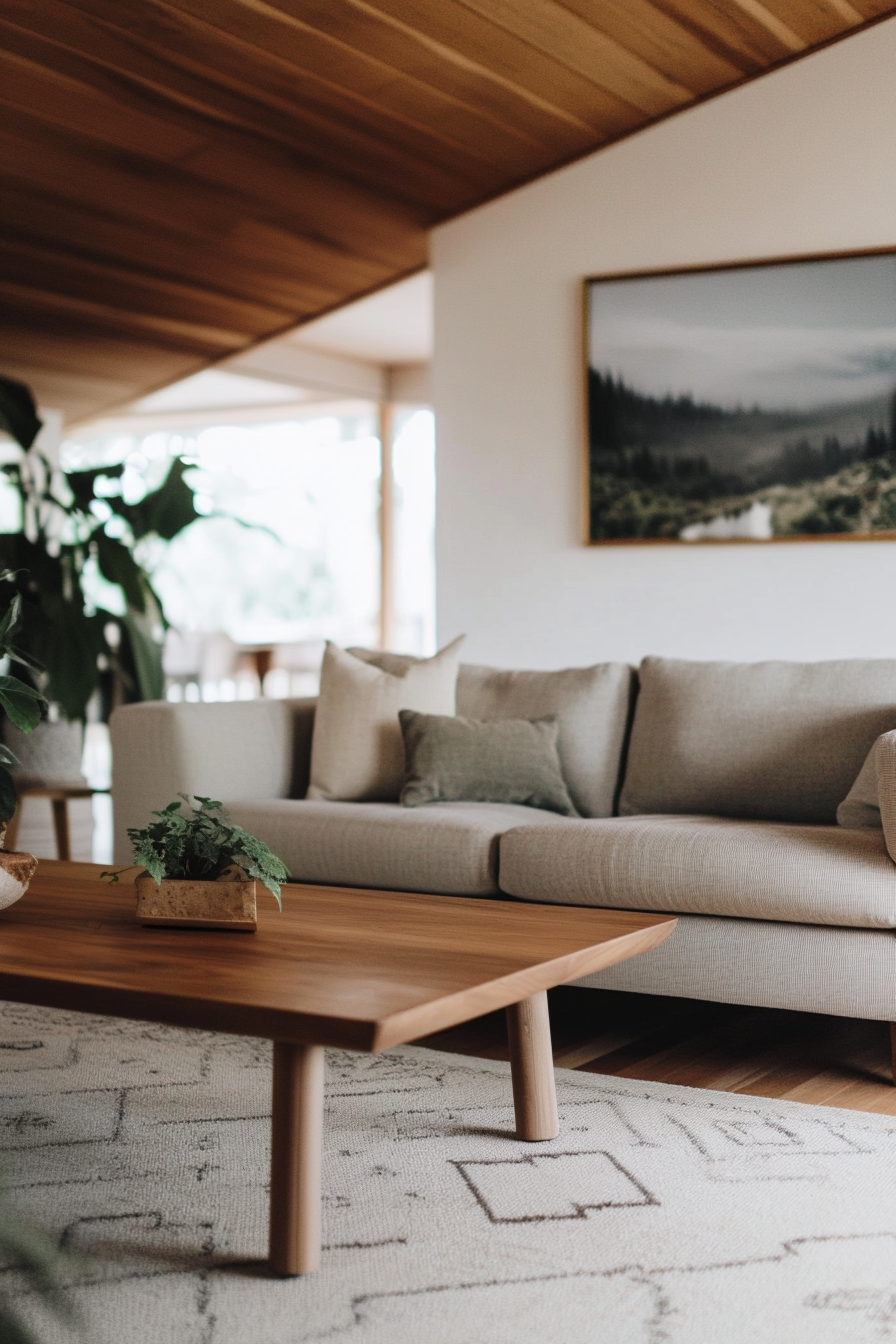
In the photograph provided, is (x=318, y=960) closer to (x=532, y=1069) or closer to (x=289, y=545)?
(x=532, y=1069)

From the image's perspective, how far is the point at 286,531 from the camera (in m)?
10.7

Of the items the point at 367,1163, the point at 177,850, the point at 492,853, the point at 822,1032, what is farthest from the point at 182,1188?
the point at 822,1032

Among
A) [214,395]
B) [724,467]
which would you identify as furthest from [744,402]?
[214,395]

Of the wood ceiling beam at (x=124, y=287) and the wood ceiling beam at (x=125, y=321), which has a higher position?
the wood ceiling beam at (x=124, y=287)

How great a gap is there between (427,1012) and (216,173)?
3.85m

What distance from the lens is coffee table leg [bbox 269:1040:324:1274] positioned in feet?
5.57

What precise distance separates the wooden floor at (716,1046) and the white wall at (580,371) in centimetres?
163

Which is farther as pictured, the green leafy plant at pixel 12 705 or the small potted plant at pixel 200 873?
the small potted plant at pixel 200 873

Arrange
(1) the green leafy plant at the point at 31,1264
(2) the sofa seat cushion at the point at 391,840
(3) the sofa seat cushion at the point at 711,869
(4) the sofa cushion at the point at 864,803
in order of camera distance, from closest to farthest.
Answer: (1) the green leafy plant at the point at 31,1264 → (3) the sofa seat cushion at the point at 711,869 → (4) the sofa cushion at the point at 864,803 → (2) the sofa seat cushion at the point at 391,840

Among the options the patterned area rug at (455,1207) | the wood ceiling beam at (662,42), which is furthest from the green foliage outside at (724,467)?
the patterned area rug at (455,1207)

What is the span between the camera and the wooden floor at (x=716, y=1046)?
2.63 m

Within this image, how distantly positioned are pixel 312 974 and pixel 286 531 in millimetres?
9084

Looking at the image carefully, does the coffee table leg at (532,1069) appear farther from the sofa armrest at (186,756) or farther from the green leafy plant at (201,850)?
the sofa armrest at (186,756)

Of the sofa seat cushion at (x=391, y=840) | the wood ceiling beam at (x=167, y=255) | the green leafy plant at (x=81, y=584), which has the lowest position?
the sofa seat cushion at (x=391, y=840)
